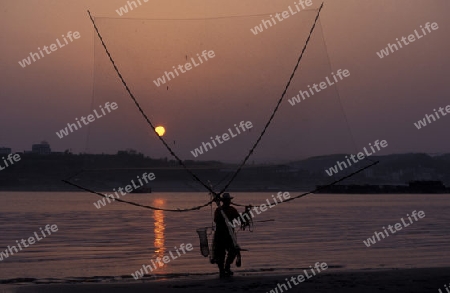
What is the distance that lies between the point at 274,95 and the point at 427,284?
5.61 meters

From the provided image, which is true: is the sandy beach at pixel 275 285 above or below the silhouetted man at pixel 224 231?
below

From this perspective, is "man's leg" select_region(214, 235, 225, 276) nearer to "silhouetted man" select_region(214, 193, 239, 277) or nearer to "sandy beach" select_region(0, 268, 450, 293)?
"silhouetted man" select_region(214, 193, 239, 277)

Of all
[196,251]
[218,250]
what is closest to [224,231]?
[218,250]

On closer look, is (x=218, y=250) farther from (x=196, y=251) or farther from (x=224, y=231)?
(x=196, y=251)

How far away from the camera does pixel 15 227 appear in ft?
168

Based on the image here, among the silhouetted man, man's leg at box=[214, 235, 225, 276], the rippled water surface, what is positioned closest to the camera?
the silhouetted man

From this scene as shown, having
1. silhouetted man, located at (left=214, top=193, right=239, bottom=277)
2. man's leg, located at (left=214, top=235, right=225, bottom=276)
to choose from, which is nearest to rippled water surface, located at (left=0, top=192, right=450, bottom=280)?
man's leg, located at (left=214, top=235, right=225, bottom=276)

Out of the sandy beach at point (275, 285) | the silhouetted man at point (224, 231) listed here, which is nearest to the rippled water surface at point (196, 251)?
the sandy beach at point (275, 285)

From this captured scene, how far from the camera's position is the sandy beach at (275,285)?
18.9 metres

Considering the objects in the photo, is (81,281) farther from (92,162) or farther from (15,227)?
(15,227)

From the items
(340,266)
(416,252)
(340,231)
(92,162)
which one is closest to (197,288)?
(92,162)

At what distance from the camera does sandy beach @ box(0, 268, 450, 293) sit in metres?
18.9

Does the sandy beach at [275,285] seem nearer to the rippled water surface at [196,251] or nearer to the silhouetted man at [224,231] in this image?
the silhouetted man at [224,231]

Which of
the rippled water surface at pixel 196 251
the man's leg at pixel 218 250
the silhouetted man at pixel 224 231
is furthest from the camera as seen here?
the rippled water surface at pixel 196 251
